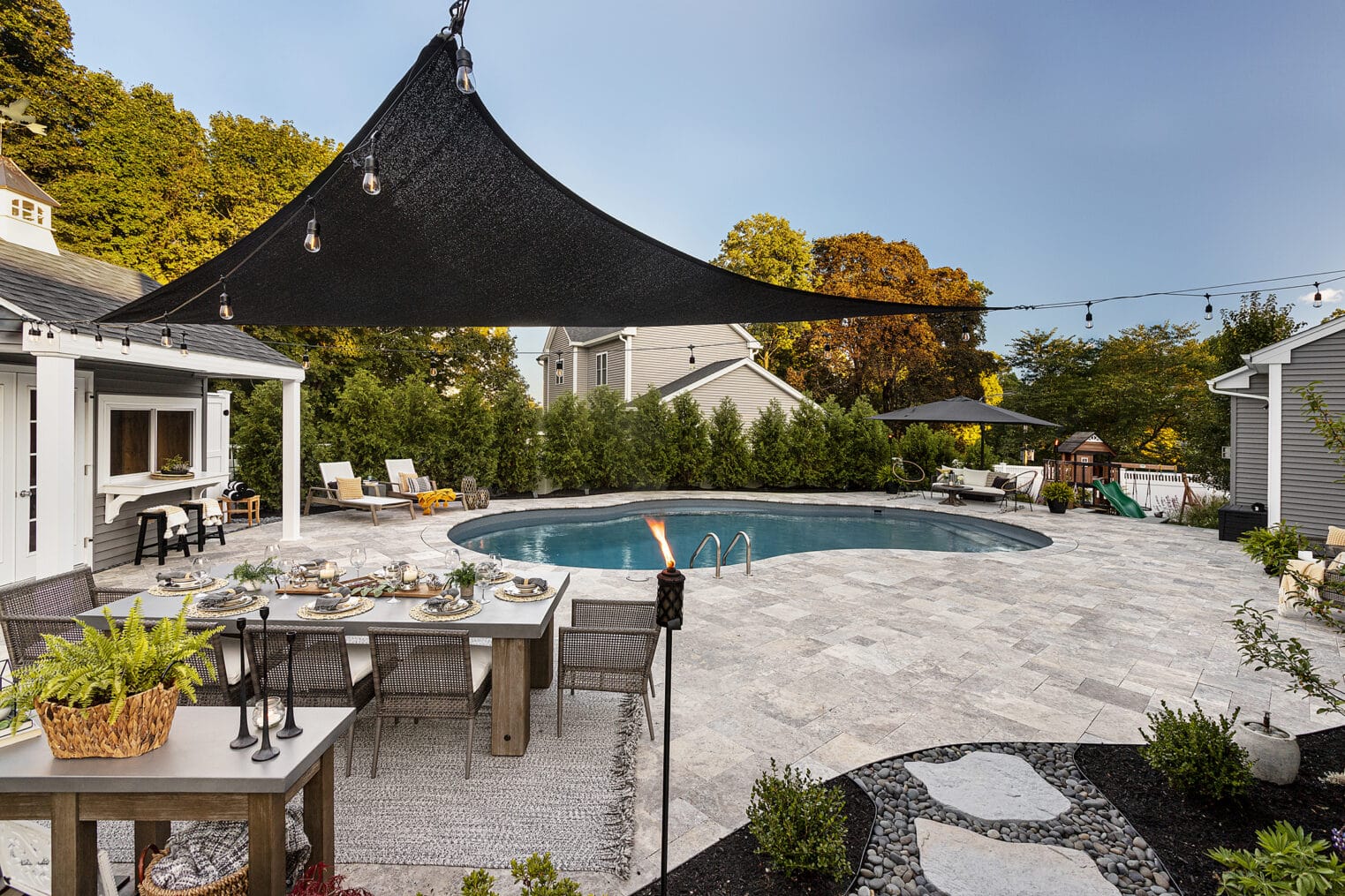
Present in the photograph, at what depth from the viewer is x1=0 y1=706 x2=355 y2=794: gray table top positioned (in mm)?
1524

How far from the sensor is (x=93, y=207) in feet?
44.1

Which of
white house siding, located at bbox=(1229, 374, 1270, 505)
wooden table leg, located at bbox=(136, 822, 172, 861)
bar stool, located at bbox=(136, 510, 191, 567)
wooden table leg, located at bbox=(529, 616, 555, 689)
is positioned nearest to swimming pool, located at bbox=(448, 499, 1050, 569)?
white house siding, located at bbox=(1229, 374, 1270, 505)

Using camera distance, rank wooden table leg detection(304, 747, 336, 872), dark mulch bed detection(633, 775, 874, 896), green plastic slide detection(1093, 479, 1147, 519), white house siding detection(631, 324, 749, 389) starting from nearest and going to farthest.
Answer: wooden table leg detection(304, 747, 336, 872) < dark mulch bed detection(633, 775, 874, 896) < green plastic slide detection(1093, 479, 1147, 519) < white house siding detection(631, 324, 749, 389)

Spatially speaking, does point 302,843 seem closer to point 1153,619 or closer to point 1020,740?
point 1020,740

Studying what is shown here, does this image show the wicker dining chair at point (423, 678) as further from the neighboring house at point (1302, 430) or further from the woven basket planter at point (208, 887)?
the neighboring house at point (1302, 430)

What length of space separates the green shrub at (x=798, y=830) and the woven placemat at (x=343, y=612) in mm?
2329

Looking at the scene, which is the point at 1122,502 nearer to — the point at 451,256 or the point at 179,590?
the point at 451,256

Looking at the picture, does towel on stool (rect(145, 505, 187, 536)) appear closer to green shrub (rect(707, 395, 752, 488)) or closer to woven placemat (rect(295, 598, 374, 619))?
woven placemat (rect(295, 598, 374, 619))

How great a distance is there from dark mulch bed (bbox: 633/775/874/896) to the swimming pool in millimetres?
6647

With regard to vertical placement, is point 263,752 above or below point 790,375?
below

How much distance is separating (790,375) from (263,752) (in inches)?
845

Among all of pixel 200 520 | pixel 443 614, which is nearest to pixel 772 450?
pixel 200 520

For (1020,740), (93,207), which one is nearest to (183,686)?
(1020,740)

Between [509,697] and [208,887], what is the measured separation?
173 centimetres
